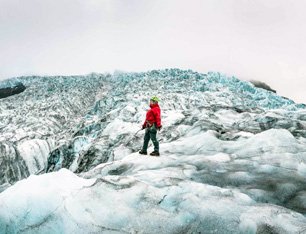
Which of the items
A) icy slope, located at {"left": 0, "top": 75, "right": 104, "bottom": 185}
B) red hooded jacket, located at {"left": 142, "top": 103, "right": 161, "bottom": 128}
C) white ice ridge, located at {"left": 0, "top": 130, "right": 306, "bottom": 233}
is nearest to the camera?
white ice ridge, located at {"left": 0, "top": 130, "right": 306, "bottom": 233}

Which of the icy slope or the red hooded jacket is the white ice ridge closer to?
the red hooded jacket

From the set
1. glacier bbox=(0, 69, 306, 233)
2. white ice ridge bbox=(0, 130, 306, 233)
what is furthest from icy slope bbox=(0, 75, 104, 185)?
white ice ridge bbox=(0, 130, 306, 233)

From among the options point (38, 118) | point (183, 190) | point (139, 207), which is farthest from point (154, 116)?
point (38, 118)

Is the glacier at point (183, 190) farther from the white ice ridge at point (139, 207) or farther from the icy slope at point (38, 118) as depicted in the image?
the icy slope at point (38, 118)

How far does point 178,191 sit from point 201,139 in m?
5.77

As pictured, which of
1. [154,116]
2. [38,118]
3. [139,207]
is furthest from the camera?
[38,118]

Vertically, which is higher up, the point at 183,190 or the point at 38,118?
the point at 183,190

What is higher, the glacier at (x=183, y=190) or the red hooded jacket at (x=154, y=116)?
the red hooded jacket at (x=154, y=116)

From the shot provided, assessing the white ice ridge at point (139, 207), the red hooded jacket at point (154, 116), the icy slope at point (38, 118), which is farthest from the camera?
the icy slope at point (38, 118)

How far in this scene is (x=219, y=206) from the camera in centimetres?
599

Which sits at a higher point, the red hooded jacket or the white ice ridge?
the red hooded jacket

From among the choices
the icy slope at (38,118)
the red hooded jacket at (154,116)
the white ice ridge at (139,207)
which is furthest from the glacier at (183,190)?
the icy slope at (38,118)

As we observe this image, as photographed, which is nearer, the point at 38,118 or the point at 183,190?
the point at 183,190

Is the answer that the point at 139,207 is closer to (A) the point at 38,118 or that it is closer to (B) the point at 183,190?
(B) the point at 183,190
